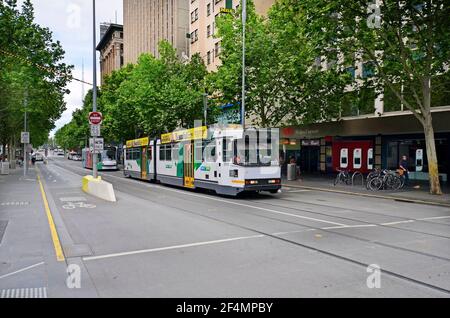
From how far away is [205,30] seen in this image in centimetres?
5094

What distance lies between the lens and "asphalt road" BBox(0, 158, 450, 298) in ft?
18.1

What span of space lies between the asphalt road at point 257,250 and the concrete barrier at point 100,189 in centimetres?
235

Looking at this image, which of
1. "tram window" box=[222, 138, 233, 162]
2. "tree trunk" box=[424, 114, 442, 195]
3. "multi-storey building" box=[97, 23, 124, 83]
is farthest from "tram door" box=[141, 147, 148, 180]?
"multi-storey building" box=[97, 23, 124, 83]

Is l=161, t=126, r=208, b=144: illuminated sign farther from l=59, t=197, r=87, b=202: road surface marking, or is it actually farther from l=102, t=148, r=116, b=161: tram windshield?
l=102, t=148, r=116, b=161: tram windshield

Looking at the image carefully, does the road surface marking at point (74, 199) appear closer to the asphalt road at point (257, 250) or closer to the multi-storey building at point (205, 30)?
the asphalt road at point (257, 250)

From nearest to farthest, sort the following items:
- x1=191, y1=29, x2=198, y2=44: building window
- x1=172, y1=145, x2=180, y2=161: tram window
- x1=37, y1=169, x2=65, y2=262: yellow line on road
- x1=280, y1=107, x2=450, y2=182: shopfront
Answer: x1=37, y1=169, x2=65, y2=262: yellow line on road < x1=172, y1=145, x2=180, y2=161: tram window < x1=280, y1=107, x2=450, y2=182: shopfront < x1=191, y1=29, x2=198, y2=44: building window

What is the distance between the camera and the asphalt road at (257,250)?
551cm

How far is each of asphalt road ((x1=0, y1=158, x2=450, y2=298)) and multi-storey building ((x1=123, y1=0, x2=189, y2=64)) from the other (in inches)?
1675

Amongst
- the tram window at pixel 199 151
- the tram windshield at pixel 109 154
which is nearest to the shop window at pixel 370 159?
the tram window at pixel 199 151

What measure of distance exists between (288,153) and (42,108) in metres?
22.5

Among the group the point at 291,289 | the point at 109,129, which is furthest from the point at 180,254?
the point at 109,129

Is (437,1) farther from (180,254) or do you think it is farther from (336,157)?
(336,157)

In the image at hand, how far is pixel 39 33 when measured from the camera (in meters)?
27.8

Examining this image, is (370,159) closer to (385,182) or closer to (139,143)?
(385,182)
